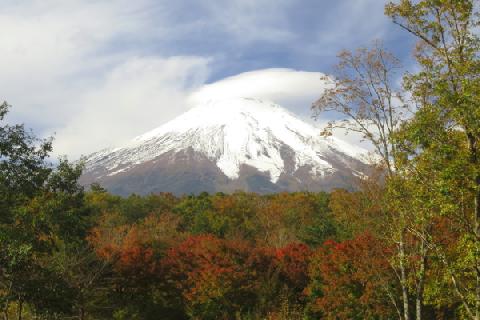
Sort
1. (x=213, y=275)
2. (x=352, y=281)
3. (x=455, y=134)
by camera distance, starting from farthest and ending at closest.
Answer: (x=213, y=275)
(x=352, y=281)
(x=455, y=134)

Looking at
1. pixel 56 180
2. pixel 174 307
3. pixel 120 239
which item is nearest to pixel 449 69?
pixel 56 180

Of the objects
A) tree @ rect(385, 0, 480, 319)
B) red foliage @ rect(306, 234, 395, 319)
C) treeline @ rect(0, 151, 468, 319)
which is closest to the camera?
tree @ rect(385, 0, 480, 319)

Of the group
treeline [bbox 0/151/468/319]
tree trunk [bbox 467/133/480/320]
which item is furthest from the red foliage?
tree trunk [bbox 467/133/480/320]

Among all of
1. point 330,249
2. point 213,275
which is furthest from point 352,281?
point 213,275

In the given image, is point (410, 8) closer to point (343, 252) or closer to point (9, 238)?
point (9, 238)

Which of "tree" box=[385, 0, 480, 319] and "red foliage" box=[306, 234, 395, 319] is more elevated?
"tree" box=[385, 0, 480, 319]

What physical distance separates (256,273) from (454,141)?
15540 mm

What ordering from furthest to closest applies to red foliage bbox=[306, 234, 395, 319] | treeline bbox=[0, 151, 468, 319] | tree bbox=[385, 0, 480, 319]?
1. red foliage bbox=[306, 234, 395, 319]
2. treeline bbox=[0, 151, 468, 319]
3. tree bbox=[385, 0, 480, 319]

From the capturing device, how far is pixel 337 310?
61.7ft

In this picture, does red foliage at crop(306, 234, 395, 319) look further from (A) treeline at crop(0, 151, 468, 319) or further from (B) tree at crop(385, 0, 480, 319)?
(B) tree at crop(385, 0, 480, 319)

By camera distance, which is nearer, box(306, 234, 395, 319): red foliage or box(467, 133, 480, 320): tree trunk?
box(467, 133, 480, 320): tree trunk

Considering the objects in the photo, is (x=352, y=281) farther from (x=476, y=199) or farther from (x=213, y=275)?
(x=476, y=199)

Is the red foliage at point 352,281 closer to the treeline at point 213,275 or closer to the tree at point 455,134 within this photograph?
the treeline at point 213,275

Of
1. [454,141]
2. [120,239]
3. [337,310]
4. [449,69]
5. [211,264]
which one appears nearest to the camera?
[454,141]
